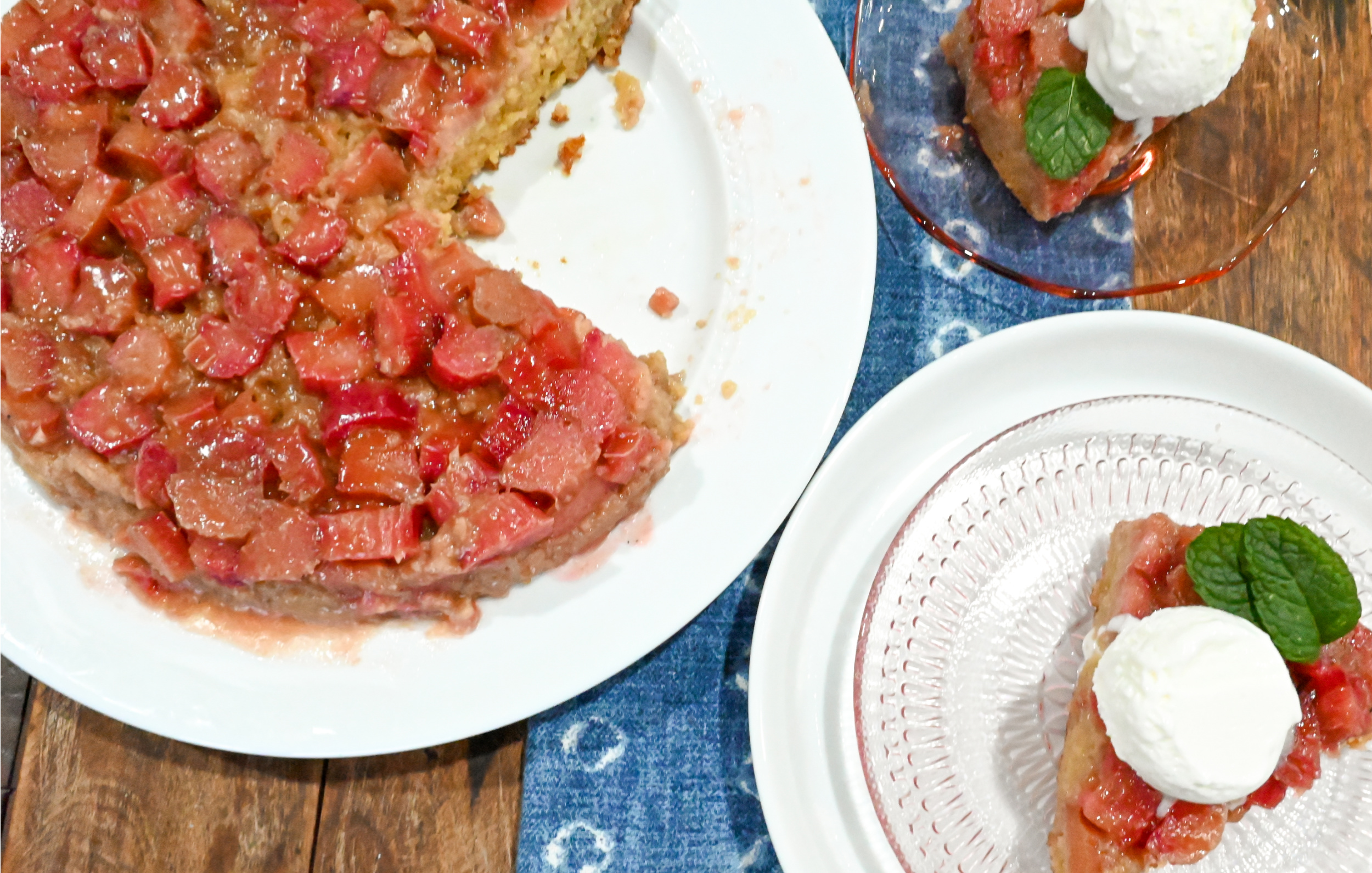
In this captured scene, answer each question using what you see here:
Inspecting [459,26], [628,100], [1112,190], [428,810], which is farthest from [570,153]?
[428,810]

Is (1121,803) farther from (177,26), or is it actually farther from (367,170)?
(177,26)

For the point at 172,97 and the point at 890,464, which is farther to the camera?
the point at 890,464

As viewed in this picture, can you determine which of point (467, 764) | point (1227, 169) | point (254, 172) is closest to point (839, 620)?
point (467, 764)

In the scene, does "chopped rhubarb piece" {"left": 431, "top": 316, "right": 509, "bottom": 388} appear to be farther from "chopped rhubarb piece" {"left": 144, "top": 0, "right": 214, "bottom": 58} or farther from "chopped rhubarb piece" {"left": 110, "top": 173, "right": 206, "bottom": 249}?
"chopped rhubarb piece" {"left": 144, "top": 0, "right": 214, "bottom": 58}

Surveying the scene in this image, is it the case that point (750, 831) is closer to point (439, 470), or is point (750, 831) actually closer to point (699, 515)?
point (699, 515)

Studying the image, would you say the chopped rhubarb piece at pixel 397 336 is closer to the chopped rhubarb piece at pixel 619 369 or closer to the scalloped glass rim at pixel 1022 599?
the chopped rhubarb piece at pixel 619 369

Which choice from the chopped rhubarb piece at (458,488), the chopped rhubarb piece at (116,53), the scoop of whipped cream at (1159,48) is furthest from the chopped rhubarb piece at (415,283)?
the scoop of whipped cream at (1159,48)
